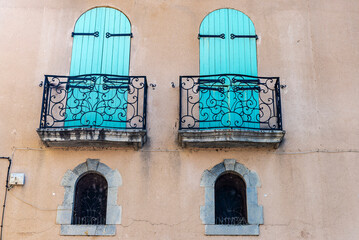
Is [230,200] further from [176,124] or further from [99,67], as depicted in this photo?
[99,67]

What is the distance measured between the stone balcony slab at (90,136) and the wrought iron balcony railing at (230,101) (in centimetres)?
95

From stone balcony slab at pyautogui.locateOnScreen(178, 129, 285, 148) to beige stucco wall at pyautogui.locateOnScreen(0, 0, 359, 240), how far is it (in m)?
0.27

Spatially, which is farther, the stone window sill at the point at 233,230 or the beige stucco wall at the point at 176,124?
the beige stucco wall at the point at 176,124

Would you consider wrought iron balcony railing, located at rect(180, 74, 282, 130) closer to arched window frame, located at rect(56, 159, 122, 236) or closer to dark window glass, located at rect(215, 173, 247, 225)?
dark window glass, located at rect(215, 173, 247, 225)

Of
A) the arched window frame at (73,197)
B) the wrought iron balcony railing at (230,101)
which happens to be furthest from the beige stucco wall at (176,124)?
the wrought iron balcony railing at (230,101)

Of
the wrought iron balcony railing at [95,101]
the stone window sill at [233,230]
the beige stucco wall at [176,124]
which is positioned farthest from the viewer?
the wrought iron balcony railing at [95,101]

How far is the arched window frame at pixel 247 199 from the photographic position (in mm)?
8430

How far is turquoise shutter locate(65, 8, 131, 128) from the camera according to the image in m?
9.17

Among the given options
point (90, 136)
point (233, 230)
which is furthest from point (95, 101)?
point (233, 230)

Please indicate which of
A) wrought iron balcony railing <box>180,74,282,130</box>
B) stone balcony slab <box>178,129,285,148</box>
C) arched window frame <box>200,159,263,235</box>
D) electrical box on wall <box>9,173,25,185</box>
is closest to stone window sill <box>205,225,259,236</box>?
arched window frame <box>200,159,263,235</box>

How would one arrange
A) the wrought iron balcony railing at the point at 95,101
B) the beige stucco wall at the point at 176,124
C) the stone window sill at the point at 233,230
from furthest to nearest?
the wrought iron balcony railing at the point at 95,101 → the beige stucco wall at the point at 176,124 → the stone window sill at the point at 233,230

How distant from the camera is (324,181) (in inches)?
345

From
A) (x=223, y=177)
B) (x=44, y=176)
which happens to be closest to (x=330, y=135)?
(x=223, y=177)

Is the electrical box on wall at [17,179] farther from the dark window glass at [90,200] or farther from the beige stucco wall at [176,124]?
the dark window glass at [90,200]
